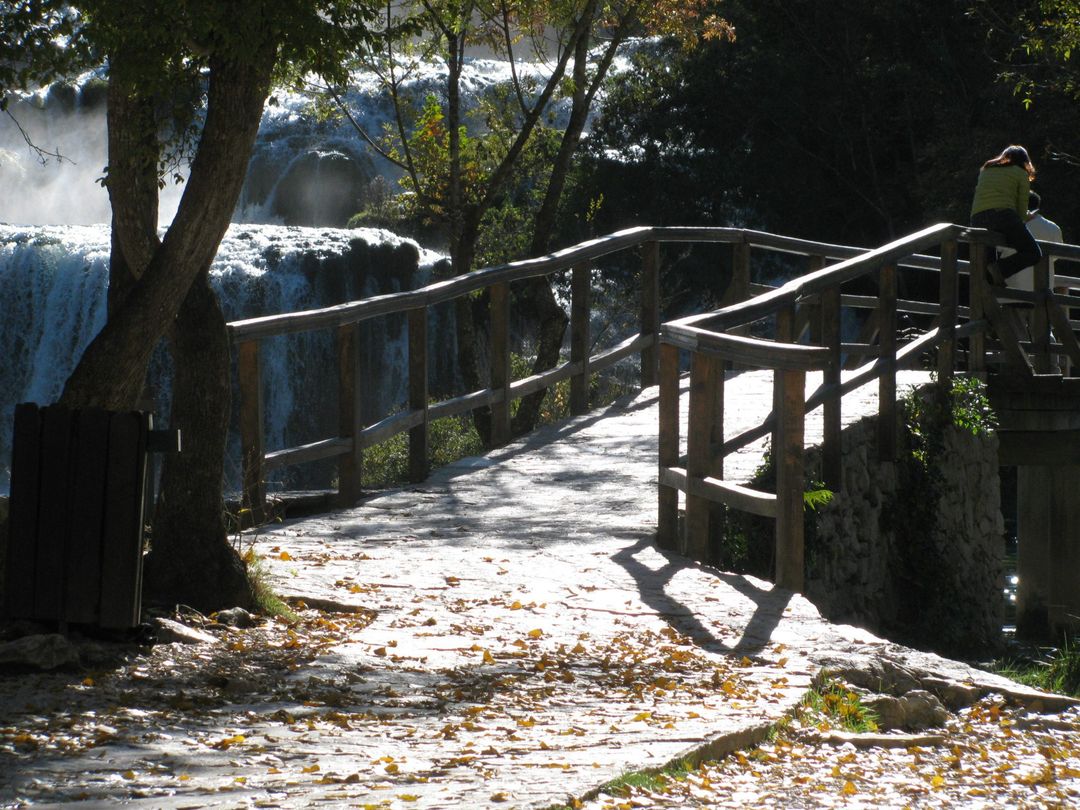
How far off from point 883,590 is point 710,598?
2708 mm

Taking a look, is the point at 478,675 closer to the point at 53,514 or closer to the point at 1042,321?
the point at 53,514

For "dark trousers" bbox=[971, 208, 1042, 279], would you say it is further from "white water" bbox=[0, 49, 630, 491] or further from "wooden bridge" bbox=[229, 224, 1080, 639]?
"white water" bbox=[0, 49, 630, 491]

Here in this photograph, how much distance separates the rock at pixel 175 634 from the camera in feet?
17.7

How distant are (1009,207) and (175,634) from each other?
7.92 m

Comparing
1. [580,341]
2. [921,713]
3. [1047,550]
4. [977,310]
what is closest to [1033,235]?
[977,310]

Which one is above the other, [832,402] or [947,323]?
[947,323]

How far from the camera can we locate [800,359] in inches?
248

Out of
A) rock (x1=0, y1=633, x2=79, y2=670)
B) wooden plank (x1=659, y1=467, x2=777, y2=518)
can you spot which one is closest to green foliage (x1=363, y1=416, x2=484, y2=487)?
wooden plank (x1=659, y1=467, x2=777, y2=518)

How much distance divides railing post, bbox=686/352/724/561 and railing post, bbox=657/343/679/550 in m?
0.20

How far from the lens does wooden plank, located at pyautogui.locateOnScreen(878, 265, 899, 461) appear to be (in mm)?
8977

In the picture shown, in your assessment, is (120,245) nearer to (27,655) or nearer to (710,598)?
(27,655)

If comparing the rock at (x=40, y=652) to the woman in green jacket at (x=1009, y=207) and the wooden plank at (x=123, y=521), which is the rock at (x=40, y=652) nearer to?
the wooden plank at (x=123, y=521)

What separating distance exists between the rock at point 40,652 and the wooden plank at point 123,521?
0.71 ft

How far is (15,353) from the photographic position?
2030 centimetres
